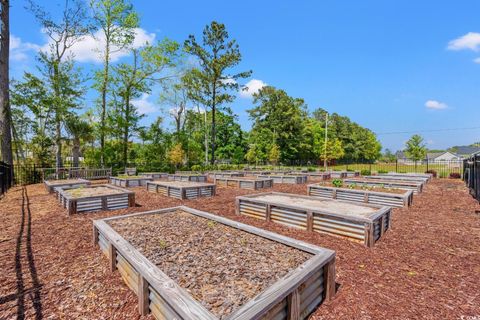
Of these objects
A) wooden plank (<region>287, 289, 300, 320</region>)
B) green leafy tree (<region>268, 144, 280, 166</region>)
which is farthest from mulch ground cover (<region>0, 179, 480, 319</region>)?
green leafy tree (<region>268, 144, 280, 166</region>)

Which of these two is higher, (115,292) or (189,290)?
(189,290)

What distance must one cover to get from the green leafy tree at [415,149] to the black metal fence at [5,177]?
33569mm

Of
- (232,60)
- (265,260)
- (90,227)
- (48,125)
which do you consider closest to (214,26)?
(232,60)

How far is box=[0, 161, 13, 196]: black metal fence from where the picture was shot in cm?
1006

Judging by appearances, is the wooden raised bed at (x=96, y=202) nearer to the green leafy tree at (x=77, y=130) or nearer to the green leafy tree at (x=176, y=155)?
the green leafy tree at (x=77, y=130)

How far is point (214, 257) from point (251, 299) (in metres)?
1.13

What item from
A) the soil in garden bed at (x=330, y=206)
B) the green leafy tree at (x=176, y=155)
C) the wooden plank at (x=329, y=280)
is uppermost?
the green leafy tree at (x=176, y=155)

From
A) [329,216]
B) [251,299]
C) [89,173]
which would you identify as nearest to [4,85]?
[89,173]

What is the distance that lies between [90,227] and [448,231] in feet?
26.7

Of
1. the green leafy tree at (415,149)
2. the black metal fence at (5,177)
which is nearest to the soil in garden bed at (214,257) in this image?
the black metal fence at (5,177)

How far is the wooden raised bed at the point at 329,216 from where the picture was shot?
4508 mm

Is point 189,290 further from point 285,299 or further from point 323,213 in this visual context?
point 323,213

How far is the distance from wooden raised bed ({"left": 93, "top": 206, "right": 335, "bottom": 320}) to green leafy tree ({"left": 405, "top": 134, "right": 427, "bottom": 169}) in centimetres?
2978

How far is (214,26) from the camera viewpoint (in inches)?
955
